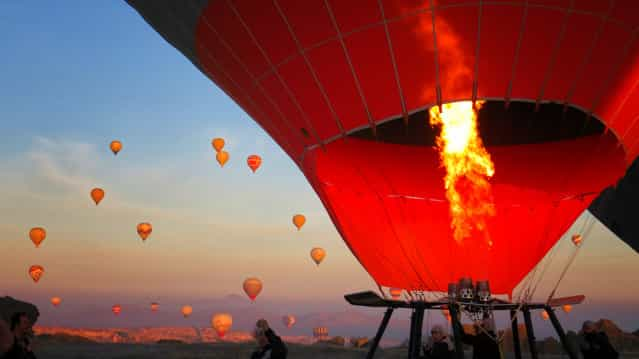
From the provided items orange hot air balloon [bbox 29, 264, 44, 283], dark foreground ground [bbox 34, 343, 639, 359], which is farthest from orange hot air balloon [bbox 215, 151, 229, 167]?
orange hot air balloon [bbox 29, 264, 44, 283]

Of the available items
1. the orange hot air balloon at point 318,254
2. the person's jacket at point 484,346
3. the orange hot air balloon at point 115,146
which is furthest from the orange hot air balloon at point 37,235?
the person's jacket at point 484,346

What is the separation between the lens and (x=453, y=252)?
11.5 metres

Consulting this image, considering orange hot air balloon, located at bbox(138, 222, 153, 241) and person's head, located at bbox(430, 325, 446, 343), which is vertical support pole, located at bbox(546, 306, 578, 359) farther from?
orange hot air balloon, located at bbox(138, 222, 153, 241)

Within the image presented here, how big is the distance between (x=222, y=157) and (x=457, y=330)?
21545mm

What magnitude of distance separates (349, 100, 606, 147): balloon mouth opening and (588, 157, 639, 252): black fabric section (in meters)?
8.10

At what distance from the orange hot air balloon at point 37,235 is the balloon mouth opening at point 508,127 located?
81.4 ft

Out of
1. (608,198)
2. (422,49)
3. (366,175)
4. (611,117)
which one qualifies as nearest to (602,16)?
(611,117)

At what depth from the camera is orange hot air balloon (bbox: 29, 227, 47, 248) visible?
30.8 metres

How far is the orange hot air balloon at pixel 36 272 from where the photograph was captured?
106 ft

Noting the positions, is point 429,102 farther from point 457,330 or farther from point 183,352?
point 183,352

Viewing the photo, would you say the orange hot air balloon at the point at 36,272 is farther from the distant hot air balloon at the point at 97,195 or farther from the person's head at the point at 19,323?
the person's head at the point at 19,323

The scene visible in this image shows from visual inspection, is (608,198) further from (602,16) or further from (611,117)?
(602,16)

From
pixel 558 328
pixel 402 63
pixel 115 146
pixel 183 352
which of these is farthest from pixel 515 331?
pixel 115 146

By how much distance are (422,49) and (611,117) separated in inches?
125
